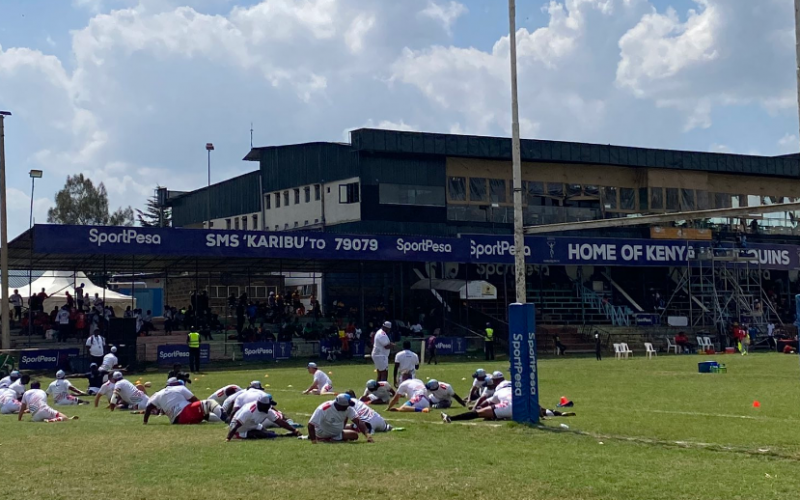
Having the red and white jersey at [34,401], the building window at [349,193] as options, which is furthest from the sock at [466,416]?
the building window at [349,193]

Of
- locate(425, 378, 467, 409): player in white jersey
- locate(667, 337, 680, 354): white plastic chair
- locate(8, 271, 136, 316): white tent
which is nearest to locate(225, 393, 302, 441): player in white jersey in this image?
locate(425, 378, 467, 409): player in white jersey

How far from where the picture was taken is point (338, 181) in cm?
5734

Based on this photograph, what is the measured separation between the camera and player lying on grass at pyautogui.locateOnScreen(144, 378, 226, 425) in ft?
62.8

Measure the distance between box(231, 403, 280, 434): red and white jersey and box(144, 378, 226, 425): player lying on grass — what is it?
2745 mm

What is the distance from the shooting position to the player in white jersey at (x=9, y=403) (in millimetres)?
23047

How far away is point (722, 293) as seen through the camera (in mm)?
55125

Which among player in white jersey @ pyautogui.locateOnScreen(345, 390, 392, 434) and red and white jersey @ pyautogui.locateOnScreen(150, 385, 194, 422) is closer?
player in white jersey @ pyautogui.locateOnScreen(345, 390, 392, 434)

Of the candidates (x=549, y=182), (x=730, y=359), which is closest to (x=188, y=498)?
(x=730, y=359)

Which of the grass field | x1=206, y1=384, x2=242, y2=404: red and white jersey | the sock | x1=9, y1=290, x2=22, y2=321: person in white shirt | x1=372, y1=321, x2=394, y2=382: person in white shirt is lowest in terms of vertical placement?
the grass field

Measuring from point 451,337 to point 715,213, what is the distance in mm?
30680

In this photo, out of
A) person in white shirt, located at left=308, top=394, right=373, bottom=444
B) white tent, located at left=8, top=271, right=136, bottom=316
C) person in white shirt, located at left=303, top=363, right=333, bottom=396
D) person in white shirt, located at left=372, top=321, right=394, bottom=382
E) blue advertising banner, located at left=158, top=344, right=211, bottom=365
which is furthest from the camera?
white tent, located at left=8, top=271, right=136, bottom=316

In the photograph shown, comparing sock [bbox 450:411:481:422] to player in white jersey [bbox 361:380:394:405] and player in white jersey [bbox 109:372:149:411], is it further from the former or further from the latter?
player in white jersey [bbox 109:372:149:411]

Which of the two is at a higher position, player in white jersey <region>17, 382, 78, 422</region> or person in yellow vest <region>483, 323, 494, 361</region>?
person in yellow vest <region>483, 323, 494, 361</region>

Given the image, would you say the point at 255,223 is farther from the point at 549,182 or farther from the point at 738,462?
the point at 738,462
